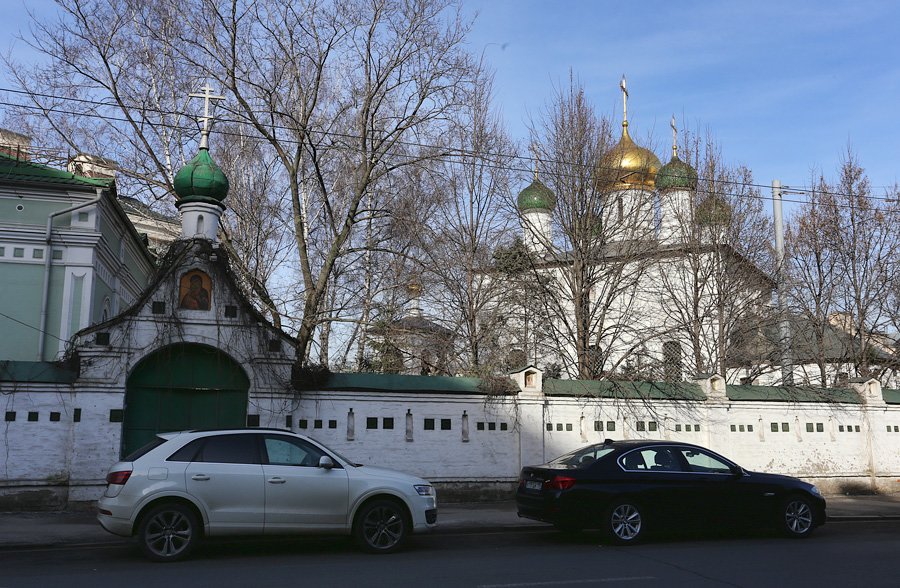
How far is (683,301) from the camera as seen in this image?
2742 cm

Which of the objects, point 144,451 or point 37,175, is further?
point 37,175

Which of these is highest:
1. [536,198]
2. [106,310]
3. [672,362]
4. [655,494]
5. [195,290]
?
[536,198]

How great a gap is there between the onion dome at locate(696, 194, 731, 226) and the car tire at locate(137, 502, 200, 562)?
68.7 feet

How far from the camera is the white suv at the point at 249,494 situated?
934 centimetres

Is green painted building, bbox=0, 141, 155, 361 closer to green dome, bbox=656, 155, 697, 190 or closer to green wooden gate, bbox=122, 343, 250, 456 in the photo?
green wooden gate, bbox=122, 343, 250, 456

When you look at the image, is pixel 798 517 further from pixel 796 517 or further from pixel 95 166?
pixel 95 166

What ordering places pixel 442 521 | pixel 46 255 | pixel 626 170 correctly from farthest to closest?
pixel 626 170 → pixel 46 255 → pixel 442 521

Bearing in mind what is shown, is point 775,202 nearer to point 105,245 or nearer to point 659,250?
point 659,250

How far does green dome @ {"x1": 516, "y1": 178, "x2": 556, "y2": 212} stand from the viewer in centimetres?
2319

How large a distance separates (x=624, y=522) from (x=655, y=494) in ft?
2.06

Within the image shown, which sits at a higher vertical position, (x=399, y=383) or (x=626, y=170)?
(x=626, y=170)

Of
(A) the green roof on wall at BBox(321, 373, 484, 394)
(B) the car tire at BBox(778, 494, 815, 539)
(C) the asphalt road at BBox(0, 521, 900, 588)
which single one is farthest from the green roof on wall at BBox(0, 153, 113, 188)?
(B) the car tire at BBox(778, 494, 815, 539)

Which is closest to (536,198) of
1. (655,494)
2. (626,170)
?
(626,170)

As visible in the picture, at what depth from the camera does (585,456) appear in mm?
11727
